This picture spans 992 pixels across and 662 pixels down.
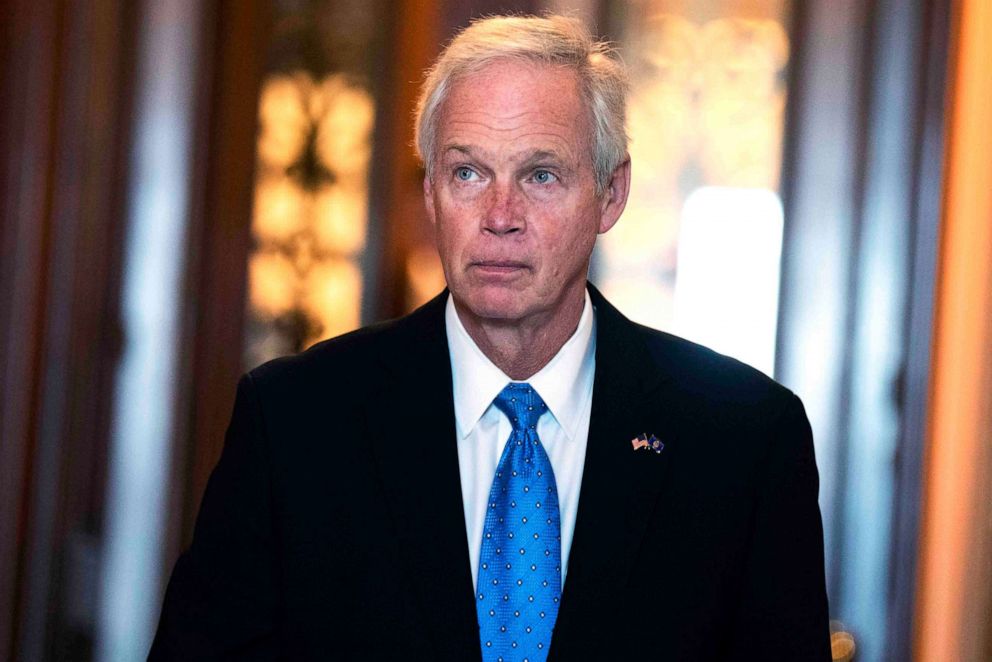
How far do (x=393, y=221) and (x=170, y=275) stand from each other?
0.49 metres

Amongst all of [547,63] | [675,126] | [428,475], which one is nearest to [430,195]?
[547,63]

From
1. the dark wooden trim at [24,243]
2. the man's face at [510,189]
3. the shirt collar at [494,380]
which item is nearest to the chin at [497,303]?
the man's face at [510,189]

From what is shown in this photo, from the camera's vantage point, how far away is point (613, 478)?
184cm

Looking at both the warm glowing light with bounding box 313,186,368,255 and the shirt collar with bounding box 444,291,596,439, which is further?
the warm glowing light with bounding box 313,186,368,255

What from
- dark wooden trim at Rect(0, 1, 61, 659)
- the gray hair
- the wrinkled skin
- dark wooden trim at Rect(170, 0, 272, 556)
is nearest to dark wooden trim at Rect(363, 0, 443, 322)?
dark wooden trim at Rect(170, 0, 272, 556)

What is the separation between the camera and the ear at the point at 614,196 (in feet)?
6.61

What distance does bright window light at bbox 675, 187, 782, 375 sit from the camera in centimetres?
280

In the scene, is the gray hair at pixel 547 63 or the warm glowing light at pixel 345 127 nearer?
the gray hair at pixel 547 63

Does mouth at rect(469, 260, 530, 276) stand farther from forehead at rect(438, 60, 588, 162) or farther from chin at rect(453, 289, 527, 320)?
forehead at rect(438, 60, 588, 162)

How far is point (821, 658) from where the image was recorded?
188 centimetres

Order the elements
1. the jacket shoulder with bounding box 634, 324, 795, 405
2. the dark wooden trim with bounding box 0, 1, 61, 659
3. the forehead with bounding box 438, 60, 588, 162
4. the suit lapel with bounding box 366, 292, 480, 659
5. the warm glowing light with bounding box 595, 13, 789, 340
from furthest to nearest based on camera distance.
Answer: the warm glowing light with bounding box 595, 13, 789, 340 < the dark wooden trim with bounding box 0, 1, 61, 659 < the jacket shoulder with bounding box 634, 324, 795, 405 < the forehead with bounding box 438, 60, 588, 162 < the suit lapel with bounding box 366, 292, 480, 659

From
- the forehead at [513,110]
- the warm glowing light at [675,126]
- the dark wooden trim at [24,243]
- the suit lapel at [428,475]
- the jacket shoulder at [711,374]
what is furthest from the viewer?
the warm glowing light at [675,126]

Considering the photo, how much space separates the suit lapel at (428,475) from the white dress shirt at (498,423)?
3 centimetres

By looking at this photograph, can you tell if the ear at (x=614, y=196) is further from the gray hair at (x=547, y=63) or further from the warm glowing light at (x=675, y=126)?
the warm glowing light at (x=675, y=126)
